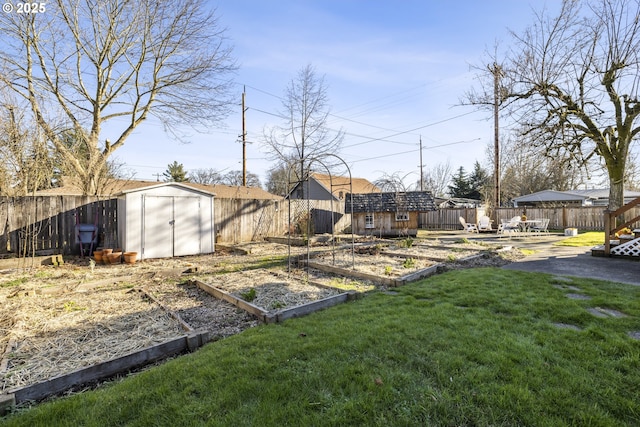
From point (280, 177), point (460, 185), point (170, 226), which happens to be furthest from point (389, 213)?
point (460, 185)

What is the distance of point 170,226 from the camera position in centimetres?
877

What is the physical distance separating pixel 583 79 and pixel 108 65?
16.3 m

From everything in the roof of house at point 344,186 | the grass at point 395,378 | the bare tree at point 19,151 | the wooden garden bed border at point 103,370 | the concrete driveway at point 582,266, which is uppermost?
the roof of house at point 344,186

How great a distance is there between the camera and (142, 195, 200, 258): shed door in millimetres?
8367

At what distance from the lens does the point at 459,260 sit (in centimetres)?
728

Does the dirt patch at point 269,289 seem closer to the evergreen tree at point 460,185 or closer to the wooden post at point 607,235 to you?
the wooden post at point 607,235

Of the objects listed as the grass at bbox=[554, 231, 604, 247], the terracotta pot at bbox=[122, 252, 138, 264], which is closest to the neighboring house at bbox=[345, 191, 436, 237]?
the grass at bbox=[554, 231, 604, 247]

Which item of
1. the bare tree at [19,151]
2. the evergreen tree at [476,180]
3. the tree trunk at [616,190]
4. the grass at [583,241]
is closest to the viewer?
the bare tree at [19,151]

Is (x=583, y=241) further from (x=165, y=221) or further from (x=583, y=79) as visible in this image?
(x=165, y=221)

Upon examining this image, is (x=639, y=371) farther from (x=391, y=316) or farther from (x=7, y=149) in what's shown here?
(x=7, y=149)

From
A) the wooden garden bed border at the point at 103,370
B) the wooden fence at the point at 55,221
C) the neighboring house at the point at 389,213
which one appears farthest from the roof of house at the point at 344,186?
the wooden garden bed border at the point at 103,370

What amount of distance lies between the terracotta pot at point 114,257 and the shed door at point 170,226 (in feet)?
1.96

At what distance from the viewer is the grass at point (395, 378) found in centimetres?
183

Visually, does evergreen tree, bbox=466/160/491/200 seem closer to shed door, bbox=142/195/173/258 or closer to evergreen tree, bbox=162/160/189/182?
evergreen tree, bbox=162/160/189/182
